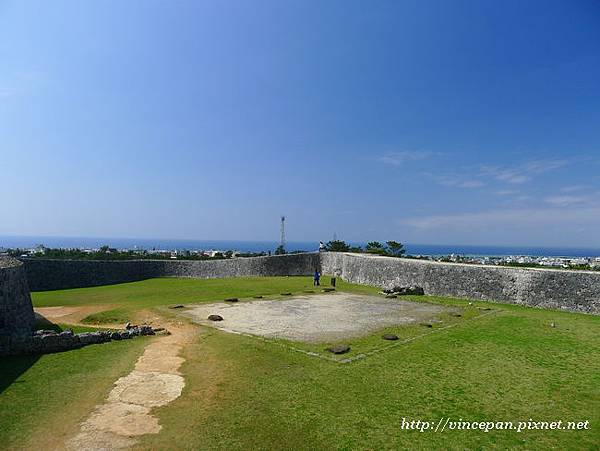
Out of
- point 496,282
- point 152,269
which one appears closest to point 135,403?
point 496,282

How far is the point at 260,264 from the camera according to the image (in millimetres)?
32344

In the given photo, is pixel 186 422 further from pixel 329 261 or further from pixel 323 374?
pixel 329 261

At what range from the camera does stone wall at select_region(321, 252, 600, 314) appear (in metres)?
16.3

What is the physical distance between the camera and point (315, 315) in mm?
15328

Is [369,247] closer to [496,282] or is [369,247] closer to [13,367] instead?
[496,282]

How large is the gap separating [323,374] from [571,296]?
14051 millimetres

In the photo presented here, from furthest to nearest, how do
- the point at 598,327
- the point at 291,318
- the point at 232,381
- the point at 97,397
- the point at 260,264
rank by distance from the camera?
the point at 260,264
the point at 291,318
the point at 598,327
the point at 232,381
the point at 97,397

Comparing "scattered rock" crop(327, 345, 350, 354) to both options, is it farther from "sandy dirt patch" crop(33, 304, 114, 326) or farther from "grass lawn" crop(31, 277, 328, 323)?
"sandy dirt patch" crop(33, 304, 114, 326)

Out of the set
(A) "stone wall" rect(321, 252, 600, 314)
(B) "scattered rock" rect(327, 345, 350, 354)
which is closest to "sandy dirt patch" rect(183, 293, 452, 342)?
(B) "scattered rock" rect(327, 345, 350, 354)

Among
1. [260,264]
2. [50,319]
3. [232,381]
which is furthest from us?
[260,264]

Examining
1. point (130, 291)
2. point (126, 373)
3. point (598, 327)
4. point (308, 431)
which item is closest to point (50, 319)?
point (130, 291)

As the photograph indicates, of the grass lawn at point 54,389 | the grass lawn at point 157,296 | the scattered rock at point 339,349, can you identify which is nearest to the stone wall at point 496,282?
the grass lawn at point 157,296

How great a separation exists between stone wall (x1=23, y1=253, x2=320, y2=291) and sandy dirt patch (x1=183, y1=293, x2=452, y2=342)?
12.8 meters

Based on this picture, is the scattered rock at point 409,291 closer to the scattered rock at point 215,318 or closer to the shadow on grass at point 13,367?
the scattered rock at point 215,318
